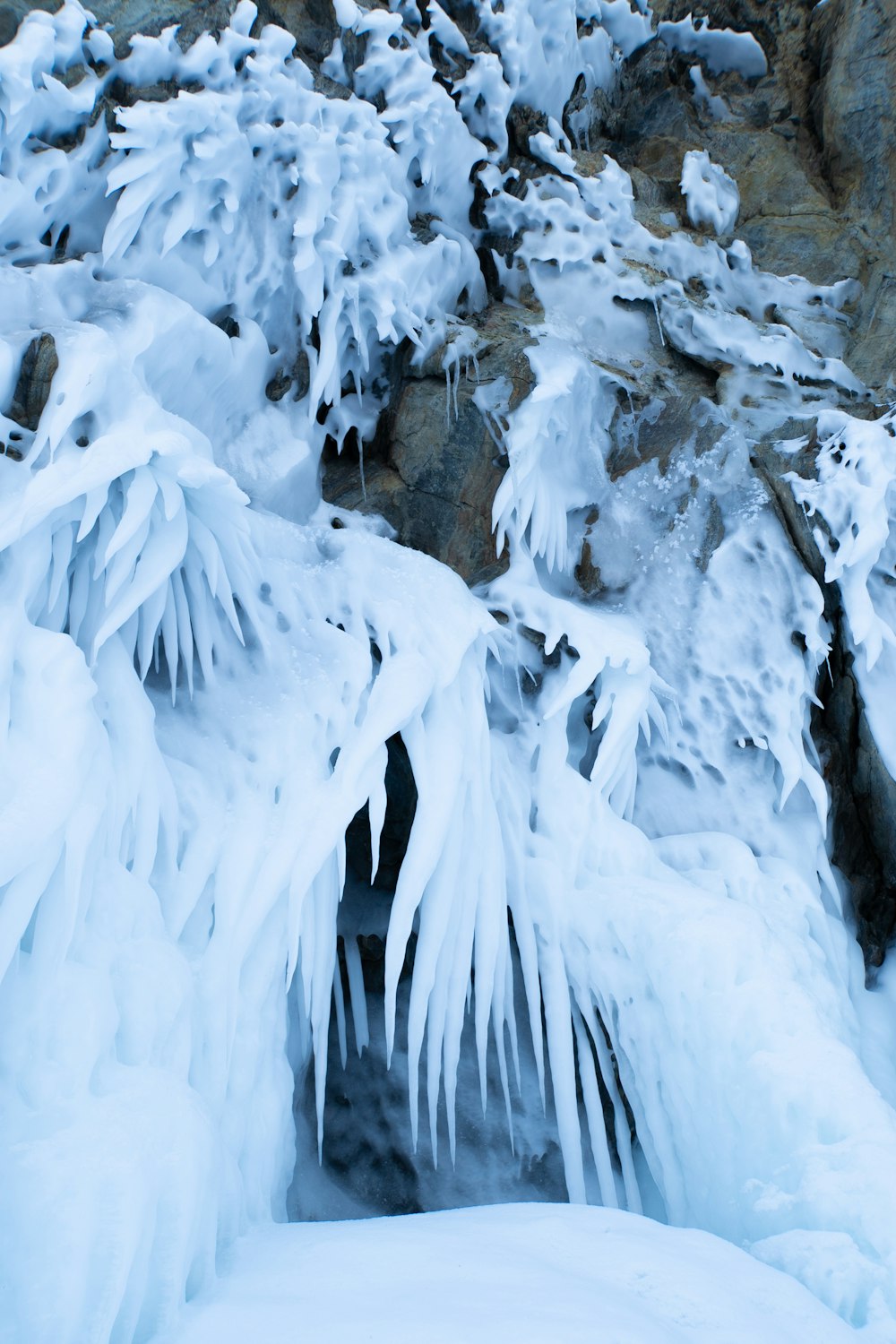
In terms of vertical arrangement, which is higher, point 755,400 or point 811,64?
point 811,64

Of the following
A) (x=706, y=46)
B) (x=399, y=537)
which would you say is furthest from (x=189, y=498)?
(x=706, y=46)

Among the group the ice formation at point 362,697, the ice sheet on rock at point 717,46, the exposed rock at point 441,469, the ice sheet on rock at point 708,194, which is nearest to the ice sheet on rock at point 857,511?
the ice formation at point 362,697

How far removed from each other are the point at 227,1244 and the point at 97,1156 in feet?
1.44

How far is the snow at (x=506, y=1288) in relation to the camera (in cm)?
160

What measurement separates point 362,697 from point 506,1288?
77.9 inches

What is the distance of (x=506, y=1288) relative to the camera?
1734mm

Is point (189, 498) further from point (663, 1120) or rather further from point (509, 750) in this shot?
point (663, 1120)

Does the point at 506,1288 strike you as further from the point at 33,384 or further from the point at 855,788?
the point at 33,384

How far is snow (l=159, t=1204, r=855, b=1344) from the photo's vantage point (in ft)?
5.26

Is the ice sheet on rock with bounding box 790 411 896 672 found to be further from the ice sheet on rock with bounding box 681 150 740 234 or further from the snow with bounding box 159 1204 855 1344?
the snow with bounding box 159 1204 855 1344

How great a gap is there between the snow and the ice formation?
16 centimetres

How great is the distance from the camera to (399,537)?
4379 mm

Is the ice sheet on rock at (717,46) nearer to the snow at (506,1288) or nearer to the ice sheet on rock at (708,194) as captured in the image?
the ice sheet on rock at (708,194)

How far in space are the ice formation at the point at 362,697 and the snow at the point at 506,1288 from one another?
0.53 feet
